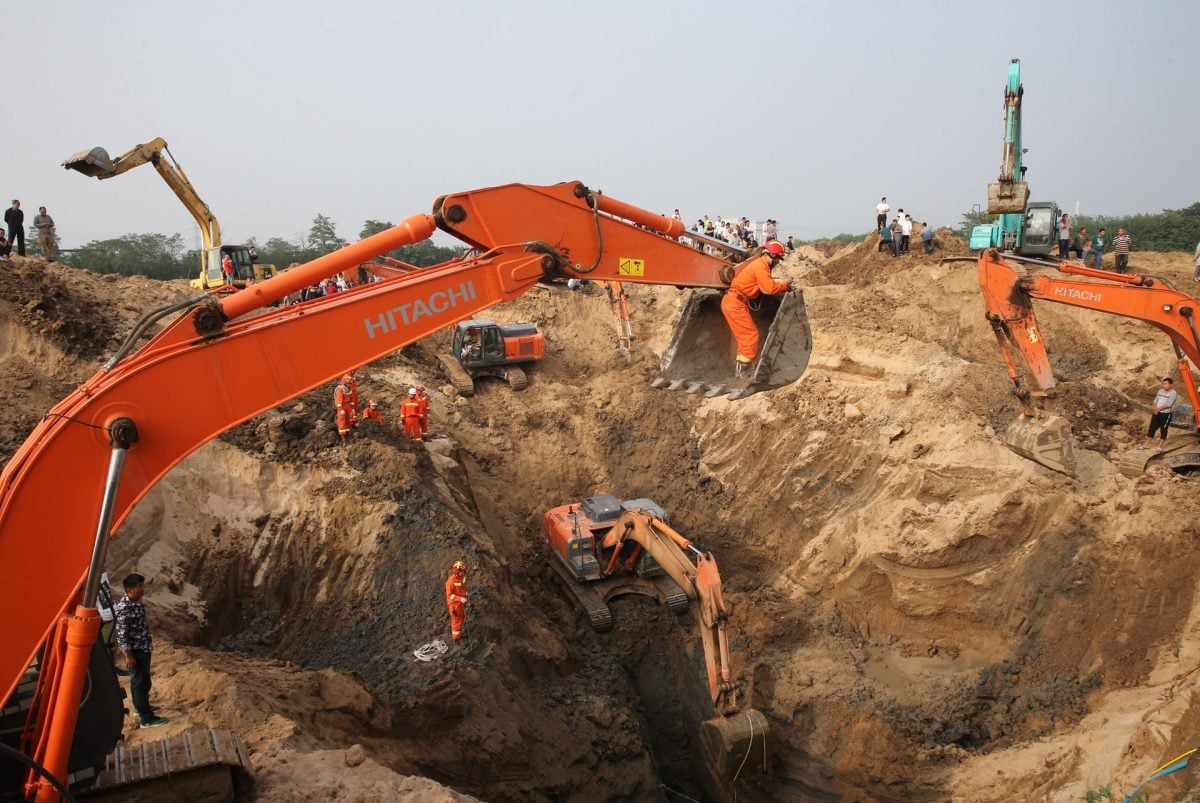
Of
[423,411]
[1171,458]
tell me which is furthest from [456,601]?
[1171,458]

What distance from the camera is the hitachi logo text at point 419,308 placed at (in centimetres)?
528

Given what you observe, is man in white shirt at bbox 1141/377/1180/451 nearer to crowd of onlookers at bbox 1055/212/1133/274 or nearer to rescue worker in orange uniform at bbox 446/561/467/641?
crowd of onlookers at bbox 1055/212/1133/274

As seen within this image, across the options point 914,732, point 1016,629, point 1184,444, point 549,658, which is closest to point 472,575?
point 549,658

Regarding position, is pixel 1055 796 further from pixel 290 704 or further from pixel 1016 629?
pixel 290 704

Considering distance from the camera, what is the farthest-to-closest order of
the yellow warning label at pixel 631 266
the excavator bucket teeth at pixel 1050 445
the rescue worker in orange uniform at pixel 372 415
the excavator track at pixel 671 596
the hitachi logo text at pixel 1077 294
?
1. the rescue worker in orange uniform at pixel 372 415
2. the excavator track at pixel 671 596
3. the excavator bucket teeth at pixel 1050 445
4. the hitachi logo text at pixel 1077 294
5. the yellow warning label at pixel 631 266

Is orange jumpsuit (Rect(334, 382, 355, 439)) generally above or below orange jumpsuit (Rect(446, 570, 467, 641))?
above

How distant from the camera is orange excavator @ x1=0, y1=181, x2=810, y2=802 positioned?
406 cm

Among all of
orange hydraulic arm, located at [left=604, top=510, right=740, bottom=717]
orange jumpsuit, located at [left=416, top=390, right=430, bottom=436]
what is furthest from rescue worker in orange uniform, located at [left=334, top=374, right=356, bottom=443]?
orange hydraulic arm, located at [left=604, top=510, right=740, bottom=717]

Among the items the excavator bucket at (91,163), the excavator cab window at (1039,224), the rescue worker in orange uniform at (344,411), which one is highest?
the excavator bucket at (91,163)

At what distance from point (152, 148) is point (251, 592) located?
499 inches

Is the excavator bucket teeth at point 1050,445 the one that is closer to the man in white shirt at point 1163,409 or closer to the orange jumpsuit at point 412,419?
the man in white shirt at point 1163,409

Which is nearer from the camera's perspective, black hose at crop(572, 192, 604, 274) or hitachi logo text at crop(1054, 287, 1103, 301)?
black hose at crop(572, 192, 604, 274)

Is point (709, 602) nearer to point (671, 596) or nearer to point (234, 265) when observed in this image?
point (671, 596)

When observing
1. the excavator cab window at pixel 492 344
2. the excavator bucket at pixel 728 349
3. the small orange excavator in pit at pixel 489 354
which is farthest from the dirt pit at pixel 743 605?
the excavator cab window at pixel 492 344
